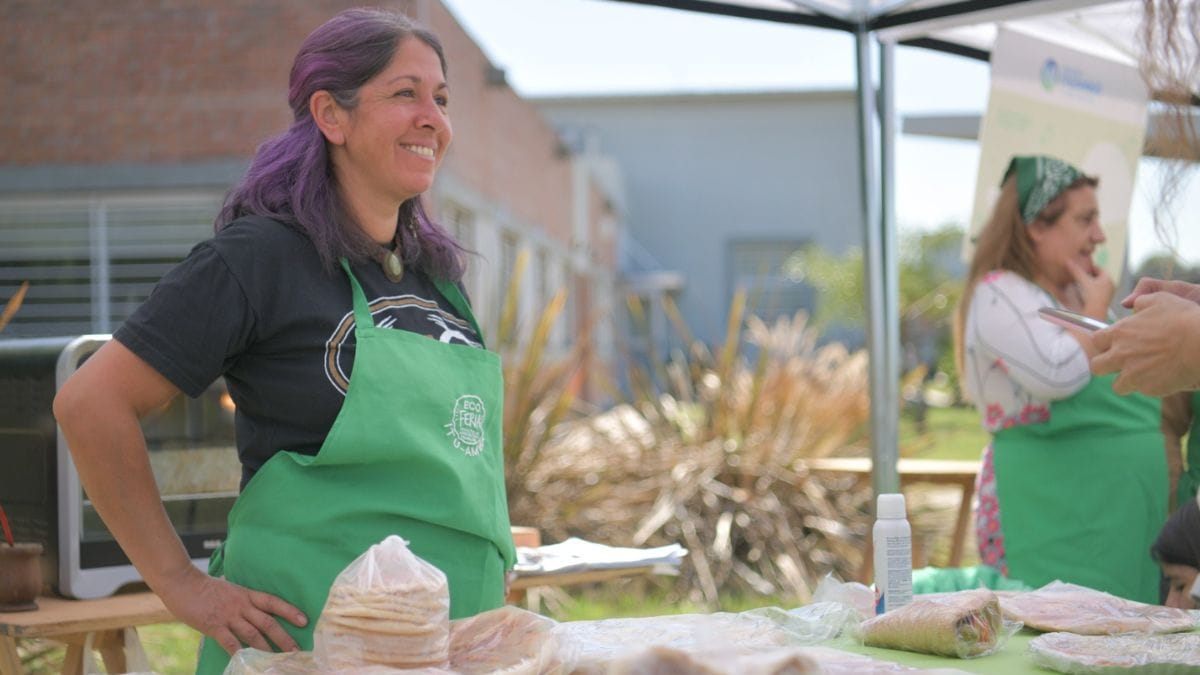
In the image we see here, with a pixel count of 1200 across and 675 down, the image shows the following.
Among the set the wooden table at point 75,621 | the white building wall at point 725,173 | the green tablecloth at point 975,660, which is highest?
the white building wall at point 725,173

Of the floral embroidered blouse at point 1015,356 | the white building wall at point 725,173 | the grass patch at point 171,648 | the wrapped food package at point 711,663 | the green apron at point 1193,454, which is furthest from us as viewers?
the white building wall at point 725,173

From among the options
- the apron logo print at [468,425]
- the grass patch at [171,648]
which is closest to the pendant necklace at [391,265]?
the apron logo print at [468,425]

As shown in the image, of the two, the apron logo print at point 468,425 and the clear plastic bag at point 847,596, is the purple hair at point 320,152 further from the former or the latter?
the clear plastic bag at point 847,596

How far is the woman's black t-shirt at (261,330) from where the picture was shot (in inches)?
65.6

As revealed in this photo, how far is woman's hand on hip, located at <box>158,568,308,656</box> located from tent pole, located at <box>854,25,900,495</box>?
2658 millimetres

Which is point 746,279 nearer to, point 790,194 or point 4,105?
point 790,194

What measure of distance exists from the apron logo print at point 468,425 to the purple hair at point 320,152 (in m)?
0.28

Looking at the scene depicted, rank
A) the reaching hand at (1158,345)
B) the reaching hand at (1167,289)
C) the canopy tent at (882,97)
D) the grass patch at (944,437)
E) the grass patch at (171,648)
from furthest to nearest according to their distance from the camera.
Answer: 1. the grass patch at (944,437)
2. the grass patch at (171,648)
3. the canopy tent at (882,97)
4. the reaching hand at (1167,289)
5. the reaching hand at (1158,345)

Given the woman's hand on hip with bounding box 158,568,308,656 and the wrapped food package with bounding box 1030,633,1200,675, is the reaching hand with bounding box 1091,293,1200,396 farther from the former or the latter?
the woman's hand on hip with bounding box 158,568,308,656

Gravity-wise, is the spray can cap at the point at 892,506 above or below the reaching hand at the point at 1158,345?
below

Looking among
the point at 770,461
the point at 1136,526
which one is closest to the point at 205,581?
the point at 1136,526

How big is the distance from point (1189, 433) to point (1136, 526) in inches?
10.3

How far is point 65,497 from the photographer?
287cm

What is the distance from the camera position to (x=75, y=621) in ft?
8.32
